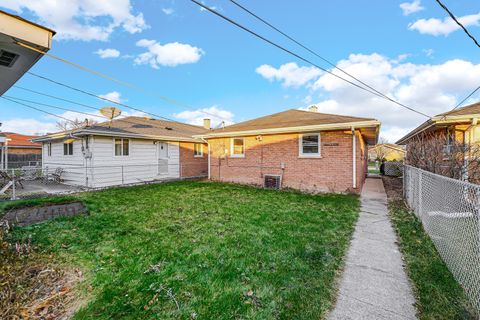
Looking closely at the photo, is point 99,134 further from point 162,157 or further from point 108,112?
point 162,157

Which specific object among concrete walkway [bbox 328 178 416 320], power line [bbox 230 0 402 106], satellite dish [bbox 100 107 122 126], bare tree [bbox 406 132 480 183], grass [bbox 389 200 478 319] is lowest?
concrete walkway [bbox 328 178 416 320]

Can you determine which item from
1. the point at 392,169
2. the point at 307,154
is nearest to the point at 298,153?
the point at 307,154

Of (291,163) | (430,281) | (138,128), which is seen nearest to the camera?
(430,281)

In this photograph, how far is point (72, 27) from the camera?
863 cm

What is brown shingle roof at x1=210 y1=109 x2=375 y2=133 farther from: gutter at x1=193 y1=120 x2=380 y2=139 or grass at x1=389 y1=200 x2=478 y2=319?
grass at x1=389 y1=200 x2=478 y2=319

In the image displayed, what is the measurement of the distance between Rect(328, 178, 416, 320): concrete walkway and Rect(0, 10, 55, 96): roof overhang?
4.79m

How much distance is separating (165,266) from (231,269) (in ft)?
3.23

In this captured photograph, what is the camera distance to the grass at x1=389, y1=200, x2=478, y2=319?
234 centimetres

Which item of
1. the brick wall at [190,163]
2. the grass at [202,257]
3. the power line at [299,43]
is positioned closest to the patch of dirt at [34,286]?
the grass at [202,257]

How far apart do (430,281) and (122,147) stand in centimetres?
1320

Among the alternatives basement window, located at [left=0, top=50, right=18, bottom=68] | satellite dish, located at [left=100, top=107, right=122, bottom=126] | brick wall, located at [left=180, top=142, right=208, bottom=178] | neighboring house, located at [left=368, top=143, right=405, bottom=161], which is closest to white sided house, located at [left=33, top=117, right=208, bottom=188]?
brick wall, located at [left=180, top=142, right=208, bottom=178]

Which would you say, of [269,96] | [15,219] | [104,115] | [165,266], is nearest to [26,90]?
[104,115]

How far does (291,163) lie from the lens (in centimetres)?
1061

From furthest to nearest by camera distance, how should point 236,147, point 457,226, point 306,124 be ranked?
1. point 236,147
2. point 306,124
3. point 457,226
